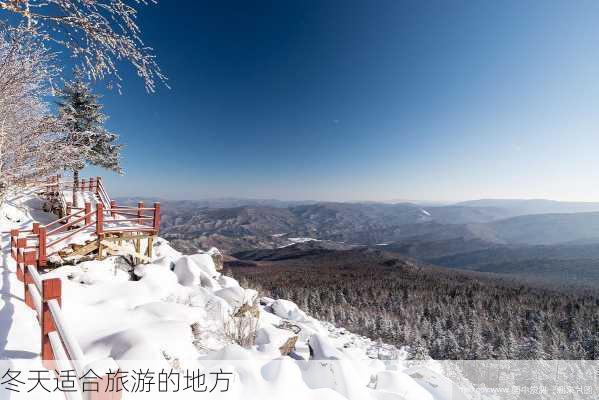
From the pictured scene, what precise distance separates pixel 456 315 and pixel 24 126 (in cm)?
8642

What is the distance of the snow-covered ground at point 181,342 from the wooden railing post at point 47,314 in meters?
0.23

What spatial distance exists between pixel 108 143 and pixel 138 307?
17092mm

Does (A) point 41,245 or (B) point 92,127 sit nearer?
(A) point 41,245

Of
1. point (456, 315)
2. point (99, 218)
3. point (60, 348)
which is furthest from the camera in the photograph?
point (456, 315)

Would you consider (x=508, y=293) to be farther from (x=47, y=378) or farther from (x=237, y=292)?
(x=47, y=378)

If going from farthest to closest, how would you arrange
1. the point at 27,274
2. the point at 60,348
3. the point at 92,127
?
the point at 92,127 → the point at 27,274 → the point at 60,348

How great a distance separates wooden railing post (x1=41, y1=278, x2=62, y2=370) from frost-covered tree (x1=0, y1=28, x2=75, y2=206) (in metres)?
5.78

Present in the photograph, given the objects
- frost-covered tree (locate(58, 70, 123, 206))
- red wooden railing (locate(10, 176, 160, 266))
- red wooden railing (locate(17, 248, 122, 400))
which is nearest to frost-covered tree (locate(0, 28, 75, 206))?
red wooden railing (locate(10, 176, 160, 266))

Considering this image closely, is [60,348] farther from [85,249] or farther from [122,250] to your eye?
[122,250]

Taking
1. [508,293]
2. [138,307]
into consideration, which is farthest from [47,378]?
[508,293]

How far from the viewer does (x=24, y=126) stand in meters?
8.98

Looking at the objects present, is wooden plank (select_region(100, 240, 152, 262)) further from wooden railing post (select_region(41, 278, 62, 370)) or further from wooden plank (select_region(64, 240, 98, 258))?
wooden railing post (select_region(41, 278, 62, 370))

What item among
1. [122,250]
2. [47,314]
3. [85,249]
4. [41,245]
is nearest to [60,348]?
[47,314]

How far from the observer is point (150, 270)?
10367 mm
